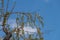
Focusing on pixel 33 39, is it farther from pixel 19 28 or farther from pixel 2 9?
pixel 2 9

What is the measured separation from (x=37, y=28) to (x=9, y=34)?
957 millimetres

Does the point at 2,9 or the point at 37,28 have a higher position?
the point at 2,9

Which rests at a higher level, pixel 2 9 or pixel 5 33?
pixel 2 9

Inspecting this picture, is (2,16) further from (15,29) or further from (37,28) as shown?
(37,28)

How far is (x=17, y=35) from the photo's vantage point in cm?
1027

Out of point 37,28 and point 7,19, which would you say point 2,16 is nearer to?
point 7,19

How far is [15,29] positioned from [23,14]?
0.63 meters

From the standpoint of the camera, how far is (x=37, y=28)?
407 inches

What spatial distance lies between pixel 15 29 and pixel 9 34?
0.85 feet

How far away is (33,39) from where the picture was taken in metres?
10.4

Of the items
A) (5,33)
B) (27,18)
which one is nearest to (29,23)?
(27,18)

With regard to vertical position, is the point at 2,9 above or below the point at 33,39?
above

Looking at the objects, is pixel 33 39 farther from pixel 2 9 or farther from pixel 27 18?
pixel 2 9

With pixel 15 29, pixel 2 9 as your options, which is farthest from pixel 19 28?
pixel 2 9
